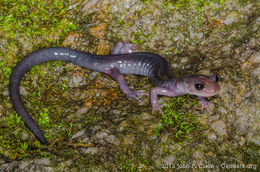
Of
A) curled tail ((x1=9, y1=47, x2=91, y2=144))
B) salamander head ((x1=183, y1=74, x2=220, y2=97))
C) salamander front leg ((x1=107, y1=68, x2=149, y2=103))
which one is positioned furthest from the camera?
salamander front leg ((x1=107, y1=68, x2=149, y2=103))

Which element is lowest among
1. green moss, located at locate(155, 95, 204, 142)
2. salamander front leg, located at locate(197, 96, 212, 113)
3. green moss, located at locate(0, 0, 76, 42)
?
green moss, located at locate(155, 95, 204, 142)

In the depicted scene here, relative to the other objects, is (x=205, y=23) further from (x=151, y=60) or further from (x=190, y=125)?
Result: (x=190, y=125)

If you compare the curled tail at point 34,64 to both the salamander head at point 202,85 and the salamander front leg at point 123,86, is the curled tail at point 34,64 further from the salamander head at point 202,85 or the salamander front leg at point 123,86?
the salamander head at point 202,85

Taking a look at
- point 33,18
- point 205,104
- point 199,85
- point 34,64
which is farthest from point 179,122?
point 33,18

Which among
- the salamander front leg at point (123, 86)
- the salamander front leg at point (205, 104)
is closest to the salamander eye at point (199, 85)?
the salamander front leg at point (205, 104)

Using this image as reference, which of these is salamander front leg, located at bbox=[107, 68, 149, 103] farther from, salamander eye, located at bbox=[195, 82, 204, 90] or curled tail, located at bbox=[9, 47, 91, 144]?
salamander eye, located at bbox=[195, 82, 204, 90]

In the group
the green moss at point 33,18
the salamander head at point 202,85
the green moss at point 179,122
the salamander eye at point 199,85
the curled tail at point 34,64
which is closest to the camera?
the green moss at point 179,122

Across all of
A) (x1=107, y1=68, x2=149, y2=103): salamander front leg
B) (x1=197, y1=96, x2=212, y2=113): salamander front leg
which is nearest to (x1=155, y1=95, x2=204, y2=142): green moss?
(x1=197, y1=96, x2=212, y2=113): salamander front leg
